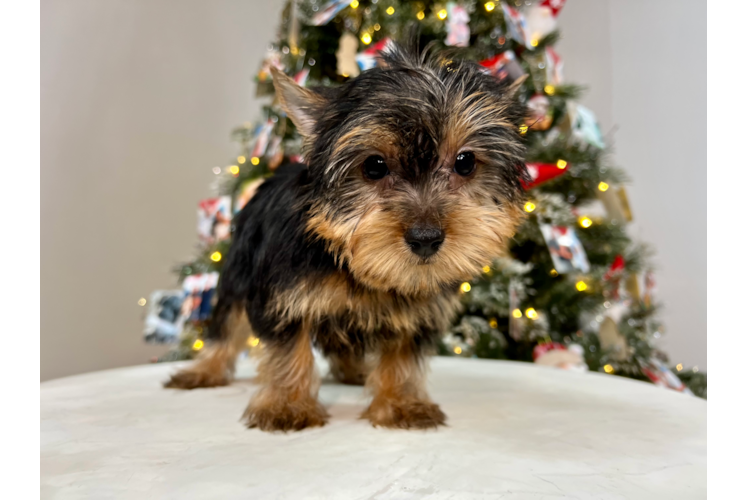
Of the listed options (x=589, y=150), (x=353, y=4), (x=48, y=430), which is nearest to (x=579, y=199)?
(x=589, y=150)

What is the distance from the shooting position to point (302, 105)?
5.80 feet

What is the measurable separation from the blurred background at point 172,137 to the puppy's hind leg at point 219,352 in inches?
98.5


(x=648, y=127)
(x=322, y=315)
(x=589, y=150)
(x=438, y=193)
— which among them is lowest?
(x=322, y=315)

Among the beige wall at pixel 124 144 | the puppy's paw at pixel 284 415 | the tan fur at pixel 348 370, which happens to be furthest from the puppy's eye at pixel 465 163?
the beige wall at pixel 124 144

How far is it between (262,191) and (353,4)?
202cm

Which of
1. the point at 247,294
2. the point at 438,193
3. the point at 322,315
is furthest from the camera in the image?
the point at 247,294

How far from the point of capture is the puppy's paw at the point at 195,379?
97.0 inches

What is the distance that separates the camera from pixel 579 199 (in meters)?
3.99

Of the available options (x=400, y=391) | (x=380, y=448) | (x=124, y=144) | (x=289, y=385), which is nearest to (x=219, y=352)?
(x=289, y=385)

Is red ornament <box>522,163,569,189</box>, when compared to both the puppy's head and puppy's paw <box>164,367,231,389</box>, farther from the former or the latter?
puppy's paw <box>164,367,231,389</box>

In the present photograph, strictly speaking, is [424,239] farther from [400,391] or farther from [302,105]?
[400,391]

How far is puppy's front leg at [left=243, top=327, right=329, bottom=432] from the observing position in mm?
1859

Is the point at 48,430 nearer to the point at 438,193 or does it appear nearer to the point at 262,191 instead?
the point at 262,191

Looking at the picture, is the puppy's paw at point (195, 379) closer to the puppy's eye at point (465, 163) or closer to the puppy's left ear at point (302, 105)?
the puppy's left ear at point (302, 105)
